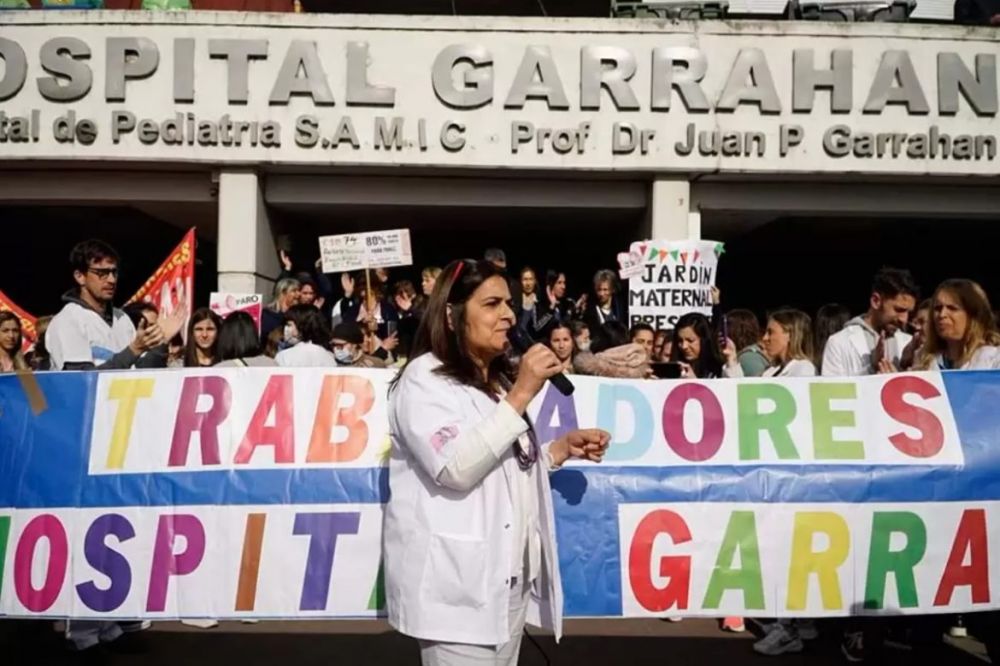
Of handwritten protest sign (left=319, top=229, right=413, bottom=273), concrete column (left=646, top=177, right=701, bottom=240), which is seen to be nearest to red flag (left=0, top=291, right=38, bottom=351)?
handwritten protest sign (left=319, top=229, right=413, bottom=273)

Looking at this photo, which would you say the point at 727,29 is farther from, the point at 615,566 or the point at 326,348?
the point at 615,566

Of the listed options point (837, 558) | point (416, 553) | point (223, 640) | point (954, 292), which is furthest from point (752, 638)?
point (416, 553)

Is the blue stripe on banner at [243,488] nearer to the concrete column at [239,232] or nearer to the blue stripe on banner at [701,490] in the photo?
the blue stripe on banner at [701,490]

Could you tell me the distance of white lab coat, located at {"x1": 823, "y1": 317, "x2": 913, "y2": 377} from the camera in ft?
19.2

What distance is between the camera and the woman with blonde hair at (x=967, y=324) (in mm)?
4691

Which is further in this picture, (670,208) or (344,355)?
(670,208)

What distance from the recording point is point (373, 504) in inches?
169

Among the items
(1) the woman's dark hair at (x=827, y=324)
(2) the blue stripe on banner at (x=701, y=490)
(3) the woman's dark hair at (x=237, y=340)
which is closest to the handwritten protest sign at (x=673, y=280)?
(1) the woman's dark hair at (x=827, y=324)

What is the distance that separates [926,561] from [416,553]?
2.63 meters

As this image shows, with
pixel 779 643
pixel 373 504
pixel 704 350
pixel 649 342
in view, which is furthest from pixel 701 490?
pixel 649 342

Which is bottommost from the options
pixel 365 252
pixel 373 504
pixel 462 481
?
pixel 373 504

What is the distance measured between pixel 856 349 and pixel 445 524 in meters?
3.85

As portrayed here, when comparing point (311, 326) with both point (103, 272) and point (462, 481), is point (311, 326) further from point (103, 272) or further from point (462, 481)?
point (462, 481)

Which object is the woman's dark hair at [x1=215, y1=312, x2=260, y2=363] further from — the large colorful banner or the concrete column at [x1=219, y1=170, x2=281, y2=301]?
the concrete column at [x1=219, y1=170, x2=281, y2=301]
